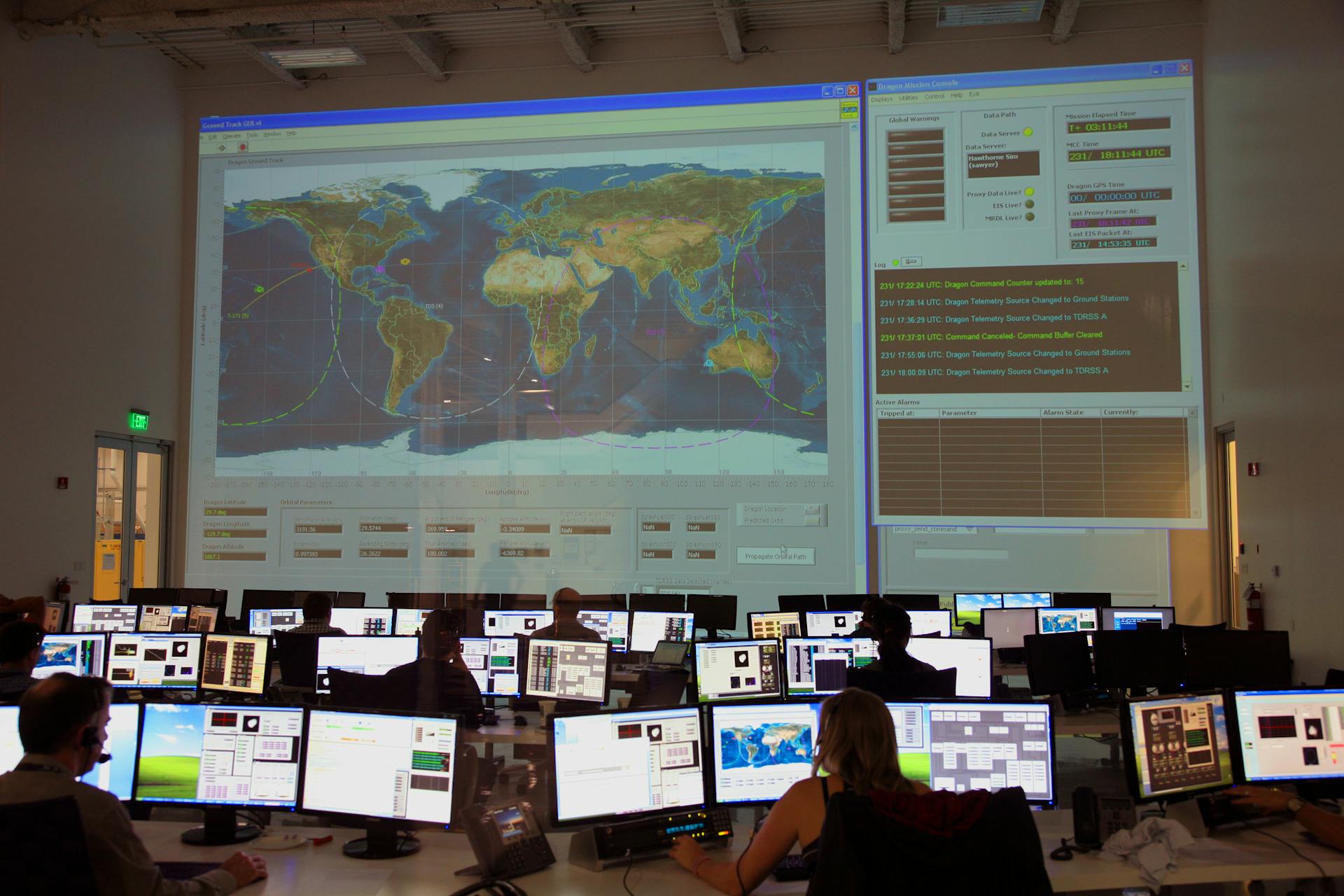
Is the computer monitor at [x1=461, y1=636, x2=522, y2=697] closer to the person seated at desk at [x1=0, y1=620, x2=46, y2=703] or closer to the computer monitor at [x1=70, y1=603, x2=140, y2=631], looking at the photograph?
the person seated at desk at [x1=0, y1=620, x2=46, y2=703]

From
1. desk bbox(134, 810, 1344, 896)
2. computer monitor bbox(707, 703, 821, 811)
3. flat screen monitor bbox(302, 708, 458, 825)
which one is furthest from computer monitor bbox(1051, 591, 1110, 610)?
flat screen monitor bbox(302, 708, 458, 825)

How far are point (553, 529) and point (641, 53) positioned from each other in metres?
4.34

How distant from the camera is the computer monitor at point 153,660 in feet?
17.9

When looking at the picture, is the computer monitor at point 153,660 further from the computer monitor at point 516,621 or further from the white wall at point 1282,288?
the white wall at point 1282,288

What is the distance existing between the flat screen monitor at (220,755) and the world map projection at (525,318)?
19.4ft

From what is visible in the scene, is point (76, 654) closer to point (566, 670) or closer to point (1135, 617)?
point (566, 670)

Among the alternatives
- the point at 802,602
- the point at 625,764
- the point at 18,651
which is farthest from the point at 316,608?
the point at 625,764

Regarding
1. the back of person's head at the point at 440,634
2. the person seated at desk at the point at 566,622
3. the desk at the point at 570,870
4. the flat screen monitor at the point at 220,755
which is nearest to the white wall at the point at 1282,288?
the desk at the point at 570,870

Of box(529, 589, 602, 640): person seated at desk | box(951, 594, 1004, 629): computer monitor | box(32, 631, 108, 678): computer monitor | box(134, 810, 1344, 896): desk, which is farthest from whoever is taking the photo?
box(951, 594, 1004, 629): computer monitor

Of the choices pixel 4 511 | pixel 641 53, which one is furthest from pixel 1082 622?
pixel 4 511

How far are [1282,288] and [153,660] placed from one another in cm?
741

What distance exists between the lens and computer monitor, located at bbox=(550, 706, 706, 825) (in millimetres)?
3055

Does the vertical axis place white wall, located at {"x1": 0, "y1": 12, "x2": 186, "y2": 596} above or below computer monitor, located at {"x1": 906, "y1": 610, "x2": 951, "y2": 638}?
above

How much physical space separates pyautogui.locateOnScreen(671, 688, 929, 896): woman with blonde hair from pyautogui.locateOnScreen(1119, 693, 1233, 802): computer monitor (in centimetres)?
107
